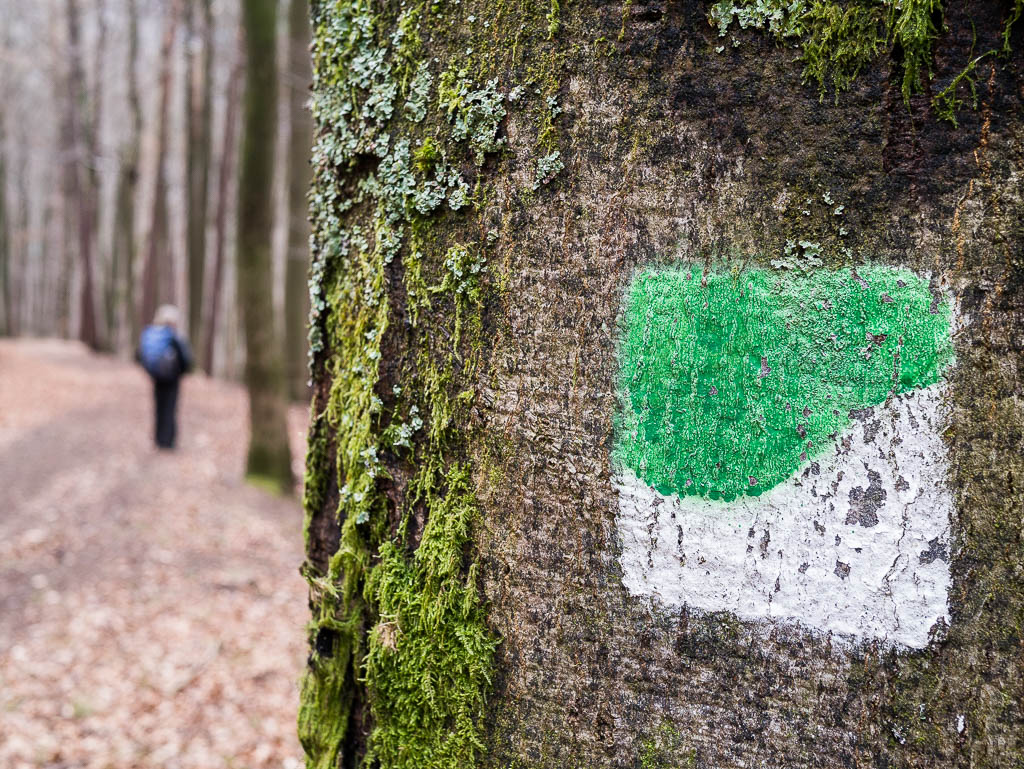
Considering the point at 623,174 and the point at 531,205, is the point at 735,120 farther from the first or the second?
the point at 531,205

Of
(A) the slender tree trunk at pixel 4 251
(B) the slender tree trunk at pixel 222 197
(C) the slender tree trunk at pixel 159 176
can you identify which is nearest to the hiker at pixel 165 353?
(B) the slender tree trunk at pixel 222 197

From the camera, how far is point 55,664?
16.1 ft

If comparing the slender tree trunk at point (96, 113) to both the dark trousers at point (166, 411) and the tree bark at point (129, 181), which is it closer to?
the tree bark at point (129, 181)

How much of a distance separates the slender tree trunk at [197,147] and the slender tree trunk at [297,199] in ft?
14.8

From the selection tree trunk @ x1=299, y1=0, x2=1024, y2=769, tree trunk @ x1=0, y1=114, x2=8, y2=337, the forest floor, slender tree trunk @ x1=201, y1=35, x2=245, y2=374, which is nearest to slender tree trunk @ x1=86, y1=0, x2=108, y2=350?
slender tree trunk @ x1=201, y1=35, x2=245, y2=374

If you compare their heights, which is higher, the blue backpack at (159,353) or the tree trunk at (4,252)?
the tree trunk at (4,252)

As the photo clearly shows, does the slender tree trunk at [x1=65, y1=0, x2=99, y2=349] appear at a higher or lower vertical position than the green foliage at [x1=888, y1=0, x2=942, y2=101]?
higher

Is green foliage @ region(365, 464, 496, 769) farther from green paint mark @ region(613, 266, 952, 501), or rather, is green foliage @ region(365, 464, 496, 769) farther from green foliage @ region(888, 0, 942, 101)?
green foliage @ region(888, 0, 942, 101)

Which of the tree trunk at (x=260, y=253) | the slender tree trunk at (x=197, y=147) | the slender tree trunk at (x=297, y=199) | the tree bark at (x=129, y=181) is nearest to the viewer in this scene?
the tree trunk at (x=260, y=253)

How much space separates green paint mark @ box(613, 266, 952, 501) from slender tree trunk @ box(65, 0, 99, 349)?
1965cm

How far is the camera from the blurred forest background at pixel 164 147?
12.5 meters

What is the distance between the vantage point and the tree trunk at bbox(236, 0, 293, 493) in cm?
799

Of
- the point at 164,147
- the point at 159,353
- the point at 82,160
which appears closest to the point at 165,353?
the point at 159,353

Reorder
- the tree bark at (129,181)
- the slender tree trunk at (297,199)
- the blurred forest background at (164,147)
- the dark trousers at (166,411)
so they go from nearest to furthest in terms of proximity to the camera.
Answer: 1. the dark trousers at (166,411)
2. the slender tree trunk at (297,199)
3. the blurred forest background at (164,147)
4. the tree bark at (129,181)
